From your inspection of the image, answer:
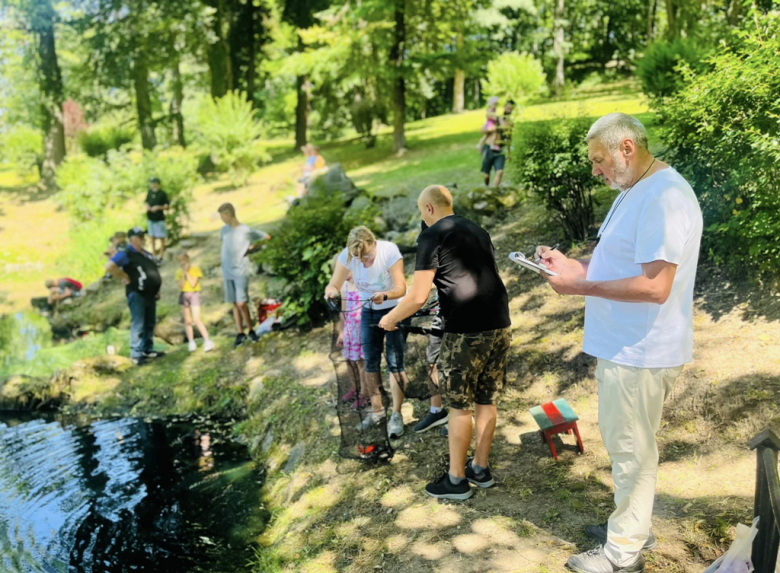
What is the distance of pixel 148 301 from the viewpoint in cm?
956

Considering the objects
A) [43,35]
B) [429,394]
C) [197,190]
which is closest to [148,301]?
[429,394]

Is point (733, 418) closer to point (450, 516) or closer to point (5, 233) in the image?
point (450, 516)

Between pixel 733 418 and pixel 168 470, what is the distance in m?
5.17

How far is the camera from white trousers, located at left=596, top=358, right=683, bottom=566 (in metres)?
3.16

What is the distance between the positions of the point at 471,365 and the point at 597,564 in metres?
1.34

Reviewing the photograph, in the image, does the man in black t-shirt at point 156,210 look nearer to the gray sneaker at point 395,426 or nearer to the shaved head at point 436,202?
the gray sneaker at point 395,426

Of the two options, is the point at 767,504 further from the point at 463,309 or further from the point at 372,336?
the point at 372,336

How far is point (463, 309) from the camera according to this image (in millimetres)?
4230

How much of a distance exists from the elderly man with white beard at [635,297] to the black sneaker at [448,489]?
1.27m

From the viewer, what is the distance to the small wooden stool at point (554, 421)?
4887 millimetres

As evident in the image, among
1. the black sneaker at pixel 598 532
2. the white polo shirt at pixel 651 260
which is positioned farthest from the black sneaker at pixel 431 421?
the white polo shirt at pixel 651 260

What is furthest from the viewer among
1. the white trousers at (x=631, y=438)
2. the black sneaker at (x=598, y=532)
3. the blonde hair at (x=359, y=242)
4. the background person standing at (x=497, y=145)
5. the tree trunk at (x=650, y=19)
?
the tree trunk at (x=650, y=19)

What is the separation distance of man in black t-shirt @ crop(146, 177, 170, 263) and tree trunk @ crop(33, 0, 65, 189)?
13682 mm

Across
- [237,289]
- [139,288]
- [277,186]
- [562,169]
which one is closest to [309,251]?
[237,289]
